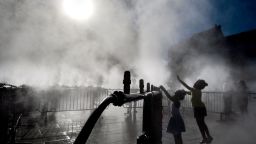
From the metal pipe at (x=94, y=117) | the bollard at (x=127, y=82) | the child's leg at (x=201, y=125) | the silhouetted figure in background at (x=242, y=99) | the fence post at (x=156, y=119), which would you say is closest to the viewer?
the metal pipe at (x=94, y=117)

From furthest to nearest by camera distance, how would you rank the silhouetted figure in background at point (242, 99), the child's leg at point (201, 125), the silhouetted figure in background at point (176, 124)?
the silhouetted figure in background at point (242, 99) < the child's leg at point (201, 125) < the silhouetted figure in background at point (176, 124)

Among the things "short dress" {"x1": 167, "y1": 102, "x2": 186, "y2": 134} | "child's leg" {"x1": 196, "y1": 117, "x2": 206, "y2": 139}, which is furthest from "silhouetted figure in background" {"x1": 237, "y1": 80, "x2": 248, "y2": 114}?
"short dress" {"x1": 167, "y1": 102, "x2": 186, "y2": 134}

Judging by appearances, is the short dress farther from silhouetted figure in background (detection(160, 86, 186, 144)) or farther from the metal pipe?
the metal pipe

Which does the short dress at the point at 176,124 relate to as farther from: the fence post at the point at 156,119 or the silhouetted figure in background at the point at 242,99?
the silhouetted figure in background at the point at 242,99

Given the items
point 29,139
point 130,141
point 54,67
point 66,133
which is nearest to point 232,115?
point 130,141

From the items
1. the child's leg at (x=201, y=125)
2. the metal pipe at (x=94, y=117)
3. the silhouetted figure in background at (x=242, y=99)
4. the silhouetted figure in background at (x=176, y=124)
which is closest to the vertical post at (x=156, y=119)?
the metal pipe at (x=94, y=117)

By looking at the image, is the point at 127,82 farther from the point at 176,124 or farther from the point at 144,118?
the point at 176,124

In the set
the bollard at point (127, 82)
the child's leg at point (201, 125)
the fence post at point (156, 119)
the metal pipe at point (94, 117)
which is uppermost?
the bollard at point (127, 82)

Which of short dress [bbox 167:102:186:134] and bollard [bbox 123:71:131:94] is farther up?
bollard [bbox 123:71:131:94]

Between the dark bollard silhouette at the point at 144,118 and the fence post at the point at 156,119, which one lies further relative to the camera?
the fence post at the point at 156,119

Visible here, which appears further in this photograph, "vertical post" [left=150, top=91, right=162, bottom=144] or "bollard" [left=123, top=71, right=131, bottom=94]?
"vertical post" [left=150, top=91, right=162, bottom=144]

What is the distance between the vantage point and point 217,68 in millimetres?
19594

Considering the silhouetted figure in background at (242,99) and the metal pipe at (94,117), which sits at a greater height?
the metal pipe at (94,117)

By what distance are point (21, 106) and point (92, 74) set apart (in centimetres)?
985
